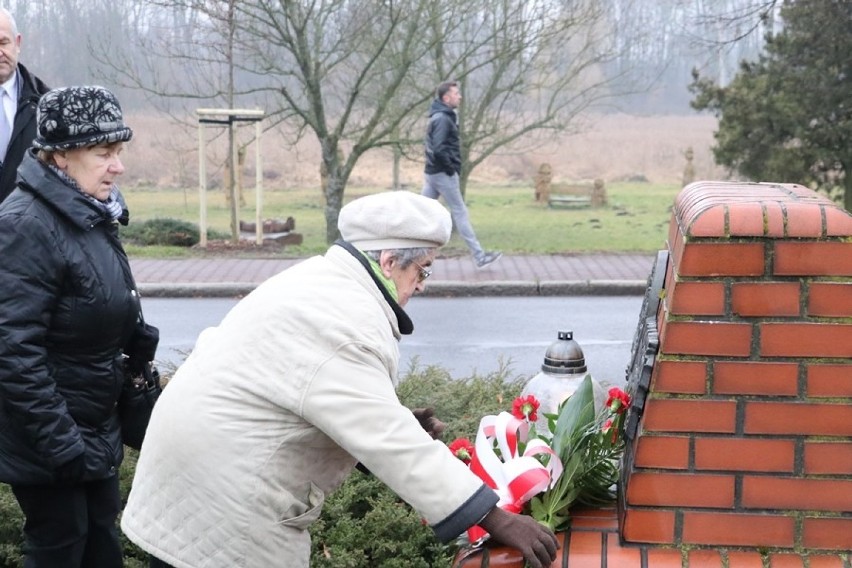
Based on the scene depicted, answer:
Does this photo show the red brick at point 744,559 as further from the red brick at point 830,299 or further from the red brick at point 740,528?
the red brick at point 830,299

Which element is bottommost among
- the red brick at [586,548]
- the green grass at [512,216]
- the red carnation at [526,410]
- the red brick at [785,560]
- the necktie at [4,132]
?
the green grass at [512,216]

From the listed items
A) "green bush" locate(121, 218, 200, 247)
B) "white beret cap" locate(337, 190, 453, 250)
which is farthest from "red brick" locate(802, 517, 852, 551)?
"green bush" locate(121, 218, 200, 247)

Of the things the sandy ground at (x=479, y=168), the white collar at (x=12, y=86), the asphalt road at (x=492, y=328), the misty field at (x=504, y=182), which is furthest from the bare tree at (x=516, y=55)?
the sandy ground at (x=479, y=168)

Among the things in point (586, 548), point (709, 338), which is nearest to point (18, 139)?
point (586, 548)

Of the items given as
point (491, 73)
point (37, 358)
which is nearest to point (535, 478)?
point (37, 358)

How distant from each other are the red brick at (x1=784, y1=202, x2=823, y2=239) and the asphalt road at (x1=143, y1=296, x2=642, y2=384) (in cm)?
452

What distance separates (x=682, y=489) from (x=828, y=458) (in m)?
0.31

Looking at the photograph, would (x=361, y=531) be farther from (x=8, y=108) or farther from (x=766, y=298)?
(x=8, y=108)

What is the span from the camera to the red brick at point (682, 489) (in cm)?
236

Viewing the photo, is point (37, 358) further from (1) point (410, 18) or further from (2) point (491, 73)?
(2) point (491, 73)

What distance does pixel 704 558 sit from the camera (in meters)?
2.38

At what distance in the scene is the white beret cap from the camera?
2.27 m

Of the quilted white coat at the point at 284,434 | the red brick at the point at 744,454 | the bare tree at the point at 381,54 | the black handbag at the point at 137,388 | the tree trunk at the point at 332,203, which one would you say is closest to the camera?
the quilted white coat at the point at 284,434

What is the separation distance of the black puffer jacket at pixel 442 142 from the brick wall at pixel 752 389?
930 centimetres
